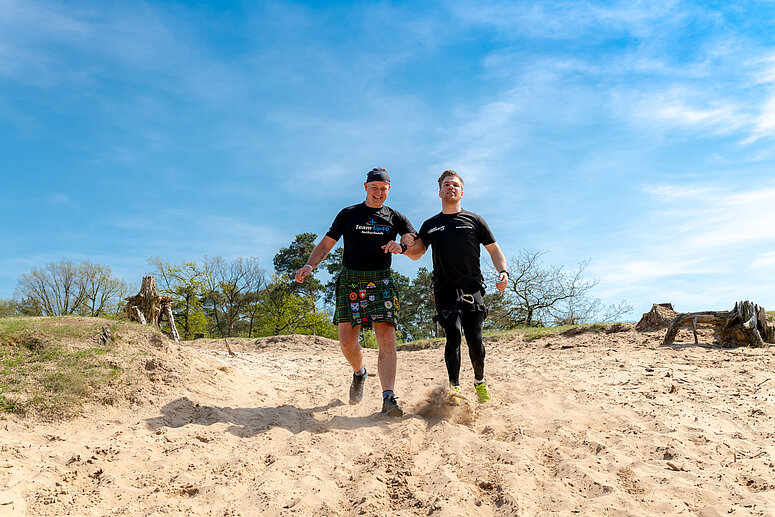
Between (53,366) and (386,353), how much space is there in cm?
377

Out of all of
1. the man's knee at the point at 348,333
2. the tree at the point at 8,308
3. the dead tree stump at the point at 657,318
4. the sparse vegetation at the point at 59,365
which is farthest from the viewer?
the tree at the point at 8,308

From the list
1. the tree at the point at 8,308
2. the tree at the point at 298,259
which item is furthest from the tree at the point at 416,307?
the tree at the point at 8,308

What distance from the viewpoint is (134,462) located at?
4.16 meters

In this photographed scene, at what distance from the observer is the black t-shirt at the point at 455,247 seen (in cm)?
523

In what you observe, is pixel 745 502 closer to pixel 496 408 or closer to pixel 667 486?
pixel 667 486

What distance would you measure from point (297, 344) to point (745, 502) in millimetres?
11945

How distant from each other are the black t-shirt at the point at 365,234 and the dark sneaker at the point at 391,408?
135 centimetres

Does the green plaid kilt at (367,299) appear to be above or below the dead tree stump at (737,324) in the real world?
above

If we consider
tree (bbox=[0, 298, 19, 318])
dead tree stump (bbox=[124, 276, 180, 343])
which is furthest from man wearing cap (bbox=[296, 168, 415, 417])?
tree (bbox=[0, 298, 19, 318])

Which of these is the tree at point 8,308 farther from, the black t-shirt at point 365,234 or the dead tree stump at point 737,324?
the dead tree stump at point 737,324

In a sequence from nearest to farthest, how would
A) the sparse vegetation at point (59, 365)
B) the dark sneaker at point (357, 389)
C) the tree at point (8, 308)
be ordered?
the sparse vegetation at point (59, 365), the dark sneaker at point (357, 389), the tree at point (8, 308)

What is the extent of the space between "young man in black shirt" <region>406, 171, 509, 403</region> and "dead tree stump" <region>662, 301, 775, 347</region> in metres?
6.52

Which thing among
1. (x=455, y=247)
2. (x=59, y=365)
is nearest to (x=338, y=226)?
(x=455, y=247)

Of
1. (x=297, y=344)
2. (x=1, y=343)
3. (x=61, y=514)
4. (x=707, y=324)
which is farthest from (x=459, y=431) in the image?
(x=297, y=344)
